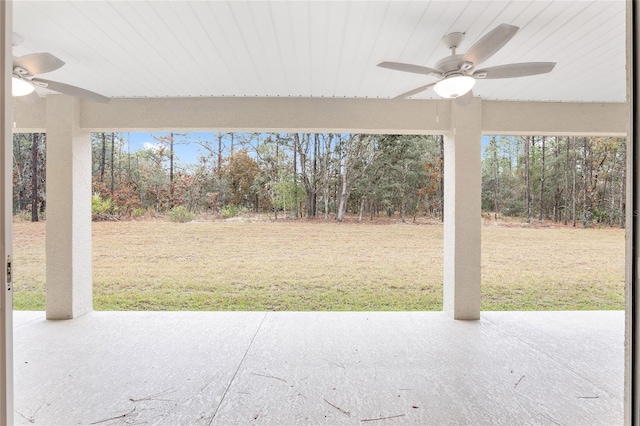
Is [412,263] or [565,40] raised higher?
[565,40]

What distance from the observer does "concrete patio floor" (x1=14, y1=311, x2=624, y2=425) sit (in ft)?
6.57

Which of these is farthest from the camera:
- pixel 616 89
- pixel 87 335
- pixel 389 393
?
pixel 616 89

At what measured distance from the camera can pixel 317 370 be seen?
8.30 feet

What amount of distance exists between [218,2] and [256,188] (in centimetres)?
386

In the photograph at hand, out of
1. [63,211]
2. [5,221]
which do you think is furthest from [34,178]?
[5,221]

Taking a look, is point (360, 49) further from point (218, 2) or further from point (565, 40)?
point (565, 40)

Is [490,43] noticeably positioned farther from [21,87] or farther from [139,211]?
[139,211]

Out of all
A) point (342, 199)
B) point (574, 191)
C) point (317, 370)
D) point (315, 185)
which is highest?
point (315, 185)

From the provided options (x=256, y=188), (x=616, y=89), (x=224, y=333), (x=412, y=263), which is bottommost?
(x=224, y=333)

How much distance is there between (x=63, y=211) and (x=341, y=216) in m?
4.10

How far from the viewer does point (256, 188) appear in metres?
5.77

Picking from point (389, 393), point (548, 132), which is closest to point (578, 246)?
point (548, 132)

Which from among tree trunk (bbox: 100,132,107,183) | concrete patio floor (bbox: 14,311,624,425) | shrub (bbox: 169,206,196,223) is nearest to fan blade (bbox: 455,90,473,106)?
concrete patio floor (bbox: 14,311,624,425)

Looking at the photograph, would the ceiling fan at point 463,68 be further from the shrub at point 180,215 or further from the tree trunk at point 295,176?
the shrub at point 180,215
